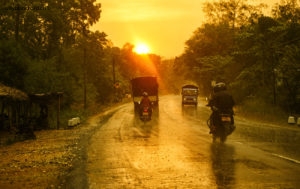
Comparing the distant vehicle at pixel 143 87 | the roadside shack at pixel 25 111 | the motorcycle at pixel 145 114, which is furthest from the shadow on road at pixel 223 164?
the distant vehicle at pixel 143 87

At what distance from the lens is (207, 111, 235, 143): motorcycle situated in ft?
59.0

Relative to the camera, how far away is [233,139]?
20406mm

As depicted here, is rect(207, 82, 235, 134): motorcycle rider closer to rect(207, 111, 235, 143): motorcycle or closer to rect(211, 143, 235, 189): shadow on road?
rect(207, 111, 235, 143): motorcycle

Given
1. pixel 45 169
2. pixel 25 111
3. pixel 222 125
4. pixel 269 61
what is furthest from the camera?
pixel 269 61

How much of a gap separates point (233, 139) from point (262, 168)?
8486 millimetres

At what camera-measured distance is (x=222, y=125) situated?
18078 millimetres

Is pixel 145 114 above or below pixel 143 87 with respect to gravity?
below

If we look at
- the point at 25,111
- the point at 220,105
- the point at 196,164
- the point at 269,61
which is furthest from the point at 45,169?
the point at 269,61

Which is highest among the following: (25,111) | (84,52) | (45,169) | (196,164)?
(84,52)

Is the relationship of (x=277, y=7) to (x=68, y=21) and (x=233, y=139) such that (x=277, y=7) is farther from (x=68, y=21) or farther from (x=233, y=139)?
(x=233, y=139)

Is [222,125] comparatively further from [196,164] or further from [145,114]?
[145,114]

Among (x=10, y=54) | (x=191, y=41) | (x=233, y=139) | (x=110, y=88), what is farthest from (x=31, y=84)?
(x=191, y=41)

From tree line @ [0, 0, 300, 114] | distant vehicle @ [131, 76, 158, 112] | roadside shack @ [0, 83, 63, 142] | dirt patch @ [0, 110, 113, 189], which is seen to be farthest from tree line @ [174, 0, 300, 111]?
dirt patch @ [0, 110, 113, 189]

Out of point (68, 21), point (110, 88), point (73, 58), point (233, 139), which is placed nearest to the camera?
point (233, 139)
